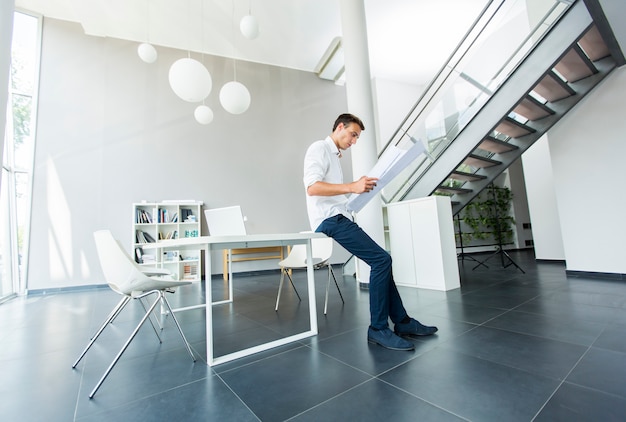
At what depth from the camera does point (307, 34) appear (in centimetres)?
611

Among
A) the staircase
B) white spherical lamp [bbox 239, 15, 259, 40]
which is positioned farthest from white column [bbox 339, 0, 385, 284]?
white spherical lamp [bbox 239, 15, 259, 40]

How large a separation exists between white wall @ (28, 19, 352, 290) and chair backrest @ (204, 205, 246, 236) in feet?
13.5

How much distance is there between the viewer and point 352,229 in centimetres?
179

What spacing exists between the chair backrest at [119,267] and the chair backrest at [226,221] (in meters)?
0.59

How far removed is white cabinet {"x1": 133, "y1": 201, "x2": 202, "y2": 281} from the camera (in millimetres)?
5371

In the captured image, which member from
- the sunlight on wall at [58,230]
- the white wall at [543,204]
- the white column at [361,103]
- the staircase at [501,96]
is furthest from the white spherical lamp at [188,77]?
the white wall at [543,204]

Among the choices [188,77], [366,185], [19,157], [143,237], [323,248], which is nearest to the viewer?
[366,185]

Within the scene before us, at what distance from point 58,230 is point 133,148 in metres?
1.95

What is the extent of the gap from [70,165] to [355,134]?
5738mm

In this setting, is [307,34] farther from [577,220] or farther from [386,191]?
[577,220]

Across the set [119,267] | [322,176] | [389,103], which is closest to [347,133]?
[322,176]

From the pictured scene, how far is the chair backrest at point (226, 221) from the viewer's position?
210cm

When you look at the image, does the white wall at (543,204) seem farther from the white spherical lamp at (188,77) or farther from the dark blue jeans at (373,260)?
the white spherical lamp at (188,77)

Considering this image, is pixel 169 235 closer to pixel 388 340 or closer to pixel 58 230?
pixel 58 230
